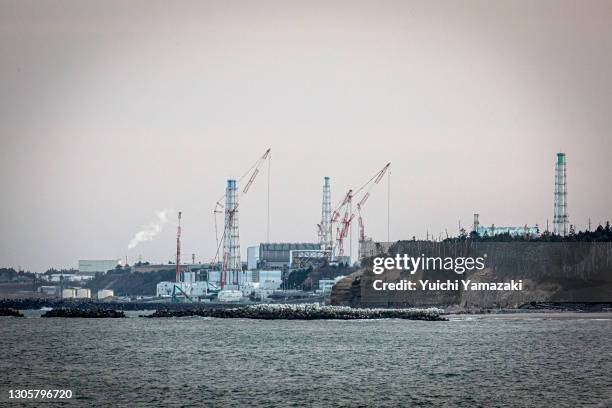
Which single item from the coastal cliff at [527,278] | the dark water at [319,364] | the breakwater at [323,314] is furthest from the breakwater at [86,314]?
the coastal cliff at [527,278]

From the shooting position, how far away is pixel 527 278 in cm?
18288

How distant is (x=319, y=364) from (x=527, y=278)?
10265cm

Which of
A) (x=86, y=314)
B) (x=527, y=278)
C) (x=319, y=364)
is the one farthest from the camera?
(x=527, y=278)

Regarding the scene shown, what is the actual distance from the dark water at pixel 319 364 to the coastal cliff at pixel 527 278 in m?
44.2

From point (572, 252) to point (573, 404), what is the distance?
124433mm

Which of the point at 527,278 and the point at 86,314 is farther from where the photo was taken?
the point at 527,278

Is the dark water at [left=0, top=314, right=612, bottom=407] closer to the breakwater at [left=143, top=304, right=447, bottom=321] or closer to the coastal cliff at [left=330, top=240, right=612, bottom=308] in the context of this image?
the breakwater at [left=143, top=304, right=447, bottom=321]

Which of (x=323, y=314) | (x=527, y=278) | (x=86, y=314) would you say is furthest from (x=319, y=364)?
(x=527, y=278)

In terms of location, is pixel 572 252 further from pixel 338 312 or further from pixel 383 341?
pixel 383 341

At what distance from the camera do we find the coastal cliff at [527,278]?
584 ft

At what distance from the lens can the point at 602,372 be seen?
79.8 metres

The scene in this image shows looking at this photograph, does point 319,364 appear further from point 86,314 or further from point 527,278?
point 527,278

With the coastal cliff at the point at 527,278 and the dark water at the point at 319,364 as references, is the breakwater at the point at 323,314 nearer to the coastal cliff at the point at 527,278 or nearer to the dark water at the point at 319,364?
the dark water at the point at 319,364

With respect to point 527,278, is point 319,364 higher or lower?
lower
